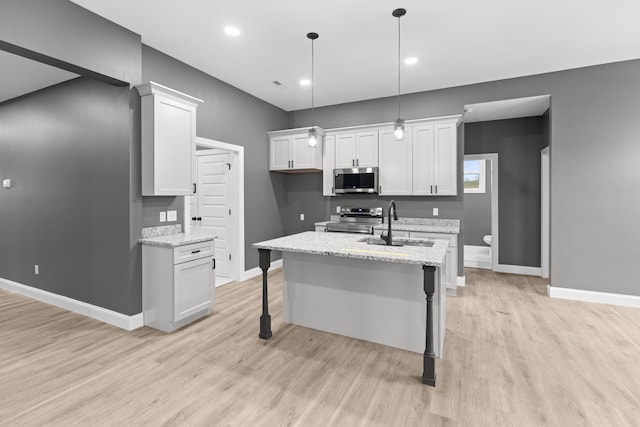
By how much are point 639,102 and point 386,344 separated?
4.35 metres

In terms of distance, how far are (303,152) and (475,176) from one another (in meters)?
4.72

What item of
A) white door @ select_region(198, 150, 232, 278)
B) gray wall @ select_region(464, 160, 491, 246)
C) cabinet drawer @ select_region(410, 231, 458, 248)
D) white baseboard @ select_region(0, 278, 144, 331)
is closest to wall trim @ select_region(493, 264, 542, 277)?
gray wall @ select_region(464, 160, 491, 246)

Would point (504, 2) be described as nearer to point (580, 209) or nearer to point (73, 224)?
point (580, 209)

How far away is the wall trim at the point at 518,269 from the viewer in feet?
17.9

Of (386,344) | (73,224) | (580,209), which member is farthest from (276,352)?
(580,209)

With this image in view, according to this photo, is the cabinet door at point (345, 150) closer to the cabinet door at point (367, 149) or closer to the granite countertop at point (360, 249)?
the cabinet door at point (367, 149)

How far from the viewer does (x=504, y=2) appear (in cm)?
274

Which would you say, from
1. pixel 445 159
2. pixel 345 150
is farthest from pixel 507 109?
pixel 345 150

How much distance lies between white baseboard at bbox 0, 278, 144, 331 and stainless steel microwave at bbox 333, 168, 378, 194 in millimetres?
3415

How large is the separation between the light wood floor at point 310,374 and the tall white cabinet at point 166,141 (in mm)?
1542

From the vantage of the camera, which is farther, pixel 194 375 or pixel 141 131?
pixel 141 131

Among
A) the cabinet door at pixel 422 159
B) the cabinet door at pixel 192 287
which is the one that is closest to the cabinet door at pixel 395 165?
the cabinet door at pixel 422 159

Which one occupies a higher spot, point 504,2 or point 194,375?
point 504,2

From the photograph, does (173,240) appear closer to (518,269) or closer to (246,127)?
(246,127)
